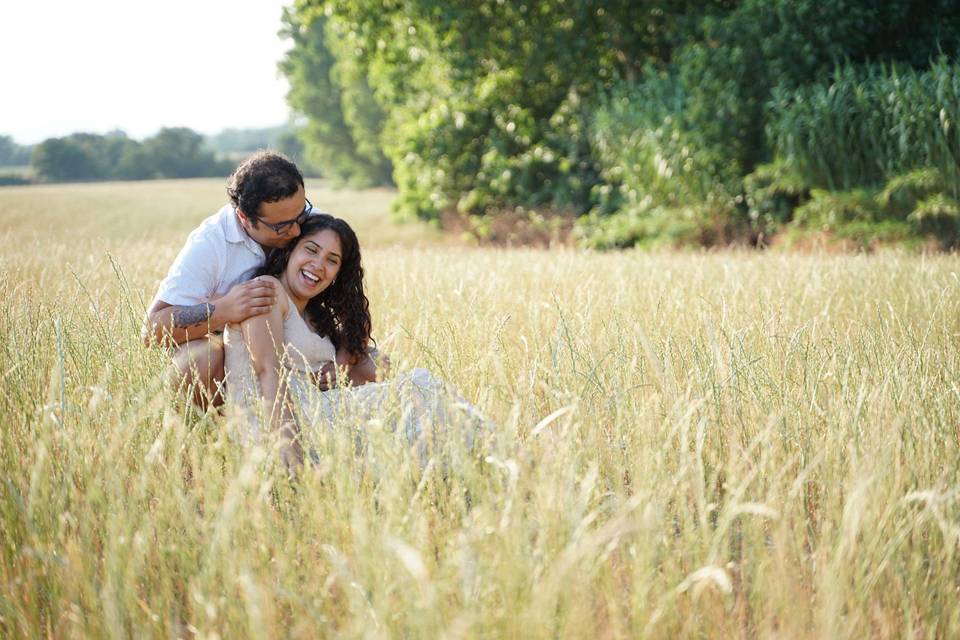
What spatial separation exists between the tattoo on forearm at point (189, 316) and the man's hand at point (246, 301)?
10 centimetres

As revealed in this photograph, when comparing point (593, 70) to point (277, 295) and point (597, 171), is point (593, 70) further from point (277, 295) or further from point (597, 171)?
point (277, 295)

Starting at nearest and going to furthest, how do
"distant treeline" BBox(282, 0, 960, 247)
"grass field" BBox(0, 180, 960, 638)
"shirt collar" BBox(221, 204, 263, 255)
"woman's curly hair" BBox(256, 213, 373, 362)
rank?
"grass field" BBox(0, 180, 960, 638)
"shirt collar" BBox(221, 204, 263, 255)
"woman's curly hair" BBox(256, 213, 373, 362)
"distant treeline" BBox(282, 0, 960, 247)

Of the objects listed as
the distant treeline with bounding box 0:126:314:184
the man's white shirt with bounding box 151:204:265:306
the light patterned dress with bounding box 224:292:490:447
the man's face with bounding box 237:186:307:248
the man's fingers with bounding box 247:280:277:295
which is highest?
the distant treeline with bounding box 0:126:314:184

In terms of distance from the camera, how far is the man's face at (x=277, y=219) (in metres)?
3.30

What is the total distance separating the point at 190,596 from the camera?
1.71 meters

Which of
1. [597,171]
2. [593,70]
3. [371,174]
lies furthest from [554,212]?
[371,174]

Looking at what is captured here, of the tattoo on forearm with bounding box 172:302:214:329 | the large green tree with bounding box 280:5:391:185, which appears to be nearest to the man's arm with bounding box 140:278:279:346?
the tattoo on forearm with bounding box 172:302:214:329

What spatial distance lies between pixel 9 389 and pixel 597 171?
11822mm

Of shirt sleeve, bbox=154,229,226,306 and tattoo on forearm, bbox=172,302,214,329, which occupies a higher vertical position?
shirt sleeve, bbox=154,229,226,306

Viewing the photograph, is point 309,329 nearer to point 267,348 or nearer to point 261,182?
point 267,348

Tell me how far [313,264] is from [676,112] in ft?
27.7

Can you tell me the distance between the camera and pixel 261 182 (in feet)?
10.7

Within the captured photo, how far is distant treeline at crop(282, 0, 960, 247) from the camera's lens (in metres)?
8.88

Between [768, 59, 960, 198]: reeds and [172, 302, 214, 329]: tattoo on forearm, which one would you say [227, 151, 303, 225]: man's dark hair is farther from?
[768, 59, 960, 198]: reeds
